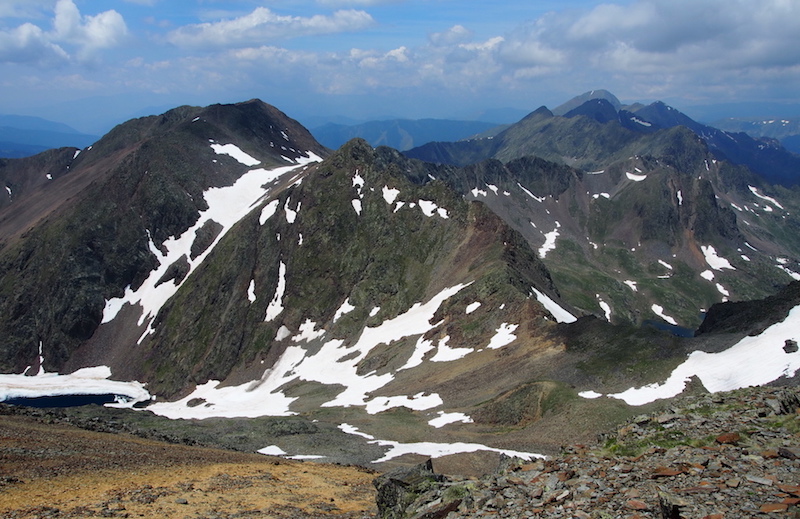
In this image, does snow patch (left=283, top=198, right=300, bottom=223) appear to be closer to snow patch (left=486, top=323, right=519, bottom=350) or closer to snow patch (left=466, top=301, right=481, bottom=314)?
snow patch (left=466, top=301, right=481, bottom=314)

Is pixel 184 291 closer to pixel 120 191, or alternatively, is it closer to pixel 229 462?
pixel 120 191

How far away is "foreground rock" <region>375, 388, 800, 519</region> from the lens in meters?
13.2

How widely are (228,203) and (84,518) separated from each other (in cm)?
16719

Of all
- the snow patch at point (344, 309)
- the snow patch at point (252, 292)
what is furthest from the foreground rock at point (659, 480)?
the snow patch at point (252, 292)

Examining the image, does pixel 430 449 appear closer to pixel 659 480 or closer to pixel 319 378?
pixel 659 480

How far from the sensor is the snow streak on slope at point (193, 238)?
155625mm

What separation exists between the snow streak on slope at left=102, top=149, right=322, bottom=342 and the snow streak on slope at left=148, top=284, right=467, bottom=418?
4443 centimetres

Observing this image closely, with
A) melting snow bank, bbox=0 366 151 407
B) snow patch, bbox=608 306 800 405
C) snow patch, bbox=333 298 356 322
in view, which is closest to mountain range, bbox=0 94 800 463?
snow patch, bbox=608 306 800 405

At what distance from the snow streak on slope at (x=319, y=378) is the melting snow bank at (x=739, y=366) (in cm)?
3591

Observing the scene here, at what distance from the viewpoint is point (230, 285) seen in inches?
5404

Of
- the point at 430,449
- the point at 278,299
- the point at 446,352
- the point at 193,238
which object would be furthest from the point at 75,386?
the point at 430,449

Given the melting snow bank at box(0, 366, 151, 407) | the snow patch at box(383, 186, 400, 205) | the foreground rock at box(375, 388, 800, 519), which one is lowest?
the melting snow bank at box(0, 366, 151, 407)

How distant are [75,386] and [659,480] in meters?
152

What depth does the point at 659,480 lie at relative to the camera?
15.1 metres
